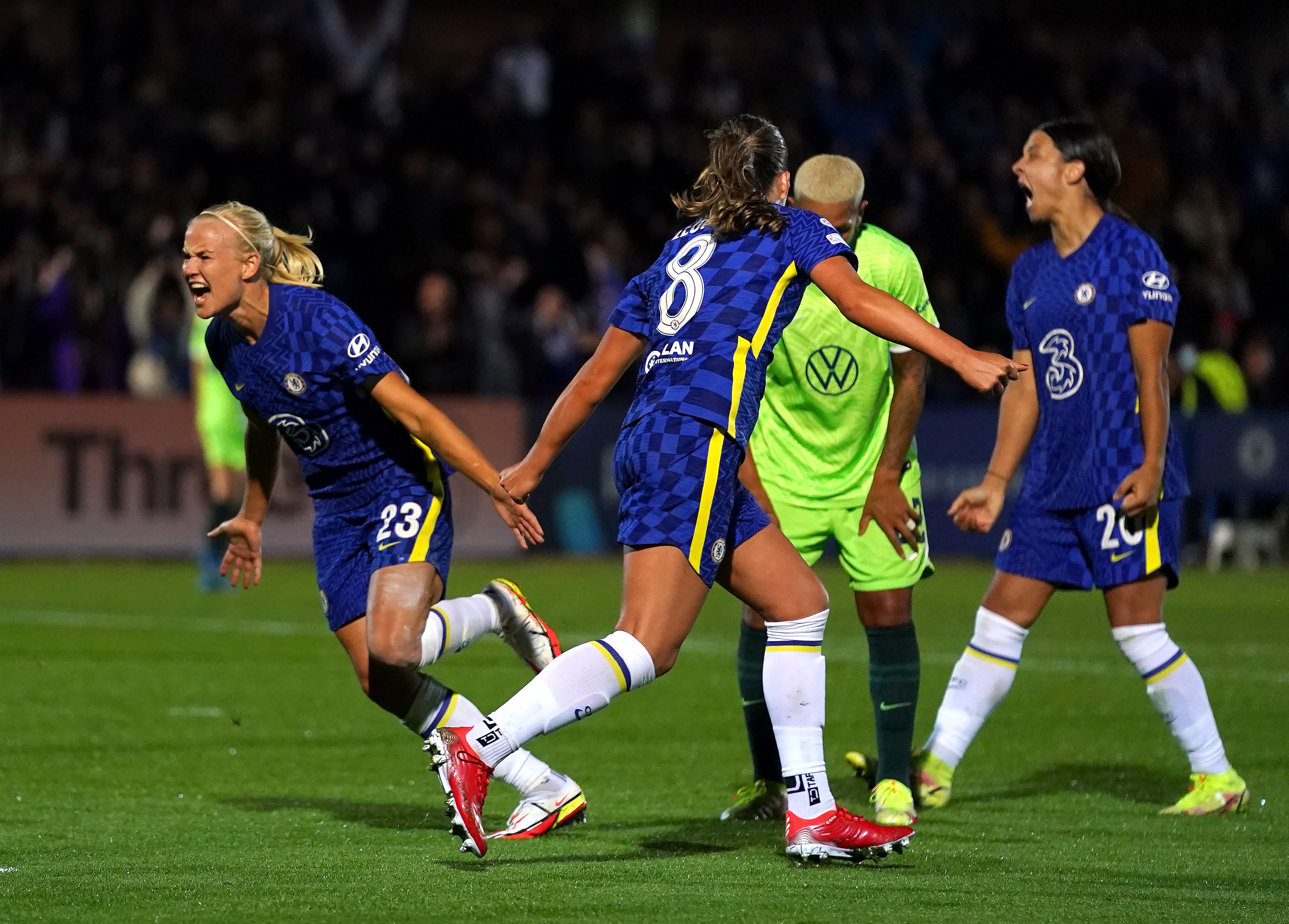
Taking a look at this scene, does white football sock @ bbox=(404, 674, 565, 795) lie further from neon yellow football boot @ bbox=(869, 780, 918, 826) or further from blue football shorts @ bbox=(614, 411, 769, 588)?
neon yellow football boot @ bbox=(869, 780, 918, 826)

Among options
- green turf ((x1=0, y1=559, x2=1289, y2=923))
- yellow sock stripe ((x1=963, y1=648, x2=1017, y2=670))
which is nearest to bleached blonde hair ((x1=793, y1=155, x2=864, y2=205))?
yellow sock stripe ((x1=963, y1=648, x2=1017, y2=670))

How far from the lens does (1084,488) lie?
6.46 meters

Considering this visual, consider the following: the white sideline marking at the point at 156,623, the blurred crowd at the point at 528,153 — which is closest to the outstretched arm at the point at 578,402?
the white sideline marking at the point at 156,623

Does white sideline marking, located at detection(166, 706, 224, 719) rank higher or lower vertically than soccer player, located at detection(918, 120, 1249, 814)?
lower

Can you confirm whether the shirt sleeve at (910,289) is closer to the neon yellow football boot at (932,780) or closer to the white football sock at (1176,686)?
the white football sock at (1176,686)

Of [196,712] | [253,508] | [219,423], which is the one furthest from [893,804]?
[219,423]

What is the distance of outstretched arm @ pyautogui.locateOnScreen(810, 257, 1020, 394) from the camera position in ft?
15.8

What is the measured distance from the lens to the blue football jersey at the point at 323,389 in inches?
227

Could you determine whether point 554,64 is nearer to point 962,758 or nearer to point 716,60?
point 716,60

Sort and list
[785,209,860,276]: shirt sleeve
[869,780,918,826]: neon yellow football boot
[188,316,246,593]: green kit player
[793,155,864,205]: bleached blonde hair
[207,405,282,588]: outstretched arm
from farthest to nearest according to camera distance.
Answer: [188,316,246,593]: green kit player, [207,405,282,588]: outstretched arm, [793,155,864,205]: bleached blonde hair, [869,780,918,826]: neon yellow football boot, [785,209,860,276]: shirt sleeve

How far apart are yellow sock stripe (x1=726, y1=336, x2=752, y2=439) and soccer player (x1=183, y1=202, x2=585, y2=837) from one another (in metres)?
0.71

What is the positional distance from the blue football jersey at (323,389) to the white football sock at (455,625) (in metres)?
0.41

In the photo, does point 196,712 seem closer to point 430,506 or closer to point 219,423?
point 430,506

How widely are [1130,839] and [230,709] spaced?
14.1 feet
